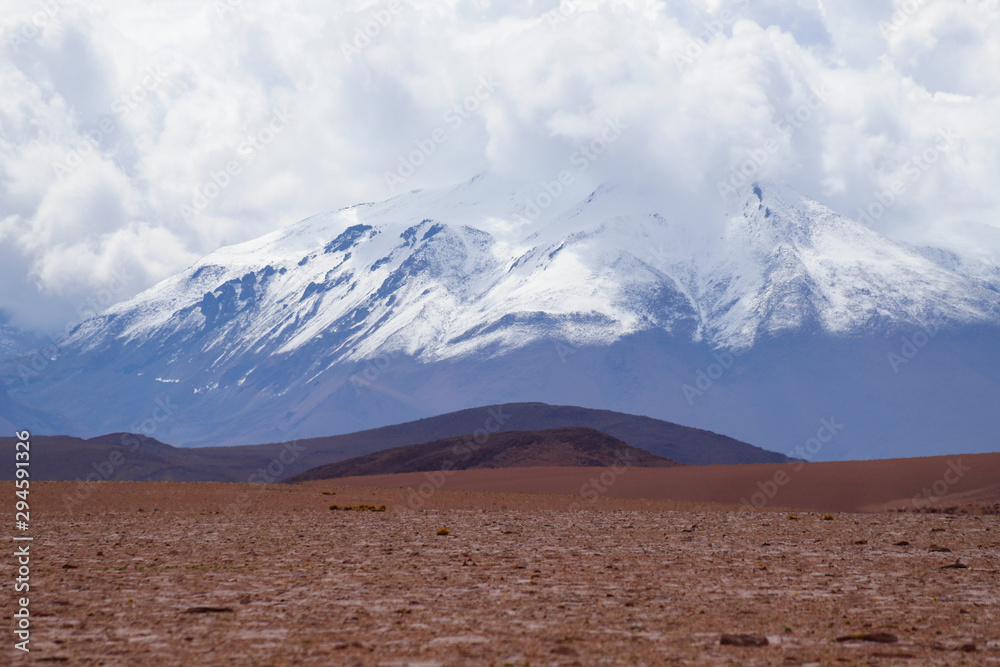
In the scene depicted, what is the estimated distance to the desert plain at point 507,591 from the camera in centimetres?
1003

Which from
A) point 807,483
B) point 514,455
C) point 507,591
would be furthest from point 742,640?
point 514,455

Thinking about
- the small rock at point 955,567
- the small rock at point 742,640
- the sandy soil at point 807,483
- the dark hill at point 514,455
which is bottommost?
the small rock at point 742,640

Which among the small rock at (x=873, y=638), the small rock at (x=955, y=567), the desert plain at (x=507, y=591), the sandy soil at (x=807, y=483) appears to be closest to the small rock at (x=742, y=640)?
the desert plain at (x=507, y=591)

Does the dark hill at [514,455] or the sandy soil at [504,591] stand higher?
the dark hill at [514,455]

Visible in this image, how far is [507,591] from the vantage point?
13.8 m

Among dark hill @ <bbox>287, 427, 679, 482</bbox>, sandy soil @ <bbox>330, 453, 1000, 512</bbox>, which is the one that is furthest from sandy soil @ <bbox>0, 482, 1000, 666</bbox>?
dark hill @ <bbox>287, 427, 679, 482</bbox>

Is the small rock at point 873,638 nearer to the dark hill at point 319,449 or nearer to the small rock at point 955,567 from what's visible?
the small rock at point 955,567

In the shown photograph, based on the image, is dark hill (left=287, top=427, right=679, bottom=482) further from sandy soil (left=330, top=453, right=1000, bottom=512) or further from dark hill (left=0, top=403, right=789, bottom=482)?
dark hill (left=0, top=403, right=789, bottom=482)

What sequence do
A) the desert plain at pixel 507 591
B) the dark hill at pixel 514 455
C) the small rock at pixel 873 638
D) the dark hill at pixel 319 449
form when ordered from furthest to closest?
the dark hill at pixel 319 449, the dark hill at pixel 514 455, the small rock at pixel 873 638, the desert plain at pixel 507 591

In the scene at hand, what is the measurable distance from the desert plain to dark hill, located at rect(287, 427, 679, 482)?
1925 inches

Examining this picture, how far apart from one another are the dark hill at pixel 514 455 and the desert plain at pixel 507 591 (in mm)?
48890

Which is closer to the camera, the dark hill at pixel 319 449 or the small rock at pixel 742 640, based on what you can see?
the small rock at pixel 742 640

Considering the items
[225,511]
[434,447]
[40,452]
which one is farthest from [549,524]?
[40,452]

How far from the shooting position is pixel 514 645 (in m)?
10.2
